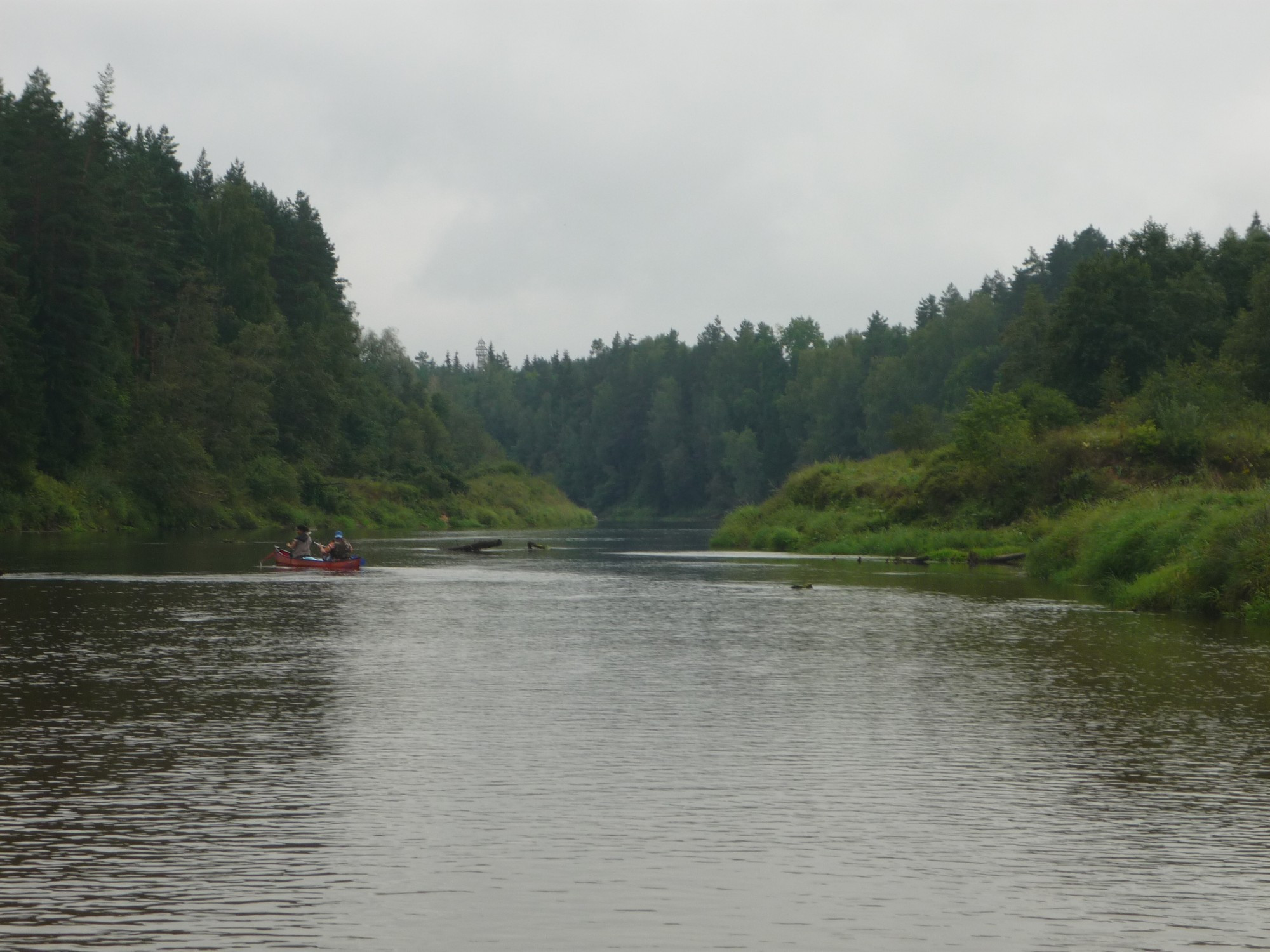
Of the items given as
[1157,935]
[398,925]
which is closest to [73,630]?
[398,925]

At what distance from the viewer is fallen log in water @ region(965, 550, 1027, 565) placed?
168 ft

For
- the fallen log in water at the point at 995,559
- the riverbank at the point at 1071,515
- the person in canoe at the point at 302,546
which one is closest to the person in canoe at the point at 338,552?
the person in canoe at the point at 302,546

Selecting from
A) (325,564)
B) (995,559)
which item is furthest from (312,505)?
(995,559)

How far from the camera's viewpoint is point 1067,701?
19.3 metres

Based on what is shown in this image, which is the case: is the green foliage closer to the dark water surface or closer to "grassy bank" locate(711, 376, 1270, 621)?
"grassy bank" locate(711, 376, 1270, 621)

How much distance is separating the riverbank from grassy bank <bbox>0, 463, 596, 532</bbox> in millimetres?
32915

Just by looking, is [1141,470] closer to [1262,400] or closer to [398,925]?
[1262,400]

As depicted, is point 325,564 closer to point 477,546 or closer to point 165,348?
point 477,546

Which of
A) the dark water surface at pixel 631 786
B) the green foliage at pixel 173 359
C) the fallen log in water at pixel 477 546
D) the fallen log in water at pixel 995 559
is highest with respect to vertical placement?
the green foliage at pixel 173 359

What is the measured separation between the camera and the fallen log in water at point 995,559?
168ft

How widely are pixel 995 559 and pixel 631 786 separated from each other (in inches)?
1563

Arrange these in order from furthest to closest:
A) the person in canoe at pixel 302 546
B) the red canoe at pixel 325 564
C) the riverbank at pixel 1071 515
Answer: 1. the person in canoe at pixel 302 546
2. the red canoe at pixel 325 564
3. the riverbank at pixel 1071 515

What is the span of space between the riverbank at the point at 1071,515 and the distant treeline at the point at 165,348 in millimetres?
34502

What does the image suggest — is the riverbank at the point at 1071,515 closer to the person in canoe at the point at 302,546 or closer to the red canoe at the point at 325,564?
the red canoe at the point at 325,564
